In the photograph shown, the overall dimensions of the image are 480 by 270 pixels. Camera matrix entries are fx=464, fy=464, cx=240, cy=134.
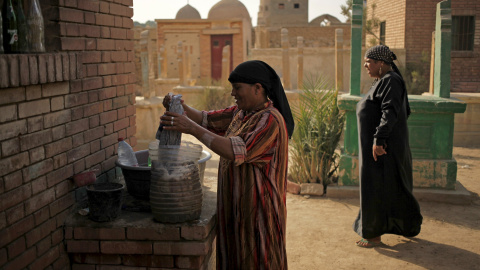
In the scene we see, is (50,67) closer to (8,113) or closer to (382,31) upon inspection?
(8,113)

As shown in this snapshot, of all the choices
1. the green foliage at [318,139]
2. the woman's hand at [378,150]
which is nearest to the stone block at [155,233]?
the woman's hand at [378,150]

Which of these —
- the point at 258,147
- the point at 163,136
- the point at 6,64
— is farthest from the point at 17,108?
the point at 258,147

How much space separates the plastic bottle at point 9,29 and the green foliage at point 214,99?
939 centimetres

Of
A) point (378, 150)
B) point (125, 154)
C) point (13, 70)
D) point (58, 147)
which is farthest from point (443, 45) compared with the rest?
point (13, 70)

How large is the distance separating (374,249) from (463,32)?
13446mm

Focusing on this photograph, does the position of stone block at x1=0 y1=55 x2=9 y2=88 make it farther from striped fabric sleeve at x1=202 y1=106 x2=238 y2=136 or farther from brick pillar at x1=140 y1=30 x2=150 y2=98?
brick pillar at x1=140 y1=30 x2=150 y2=98

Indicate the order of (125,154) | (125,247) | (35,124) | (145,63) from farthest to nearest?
(145,63)
(125,154)
(125,247)
(35,124)

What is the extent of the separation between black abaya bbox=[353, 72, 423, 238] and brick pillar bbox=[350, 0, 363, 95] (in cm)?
173

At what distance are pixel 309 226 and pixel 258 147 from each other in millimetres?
2946

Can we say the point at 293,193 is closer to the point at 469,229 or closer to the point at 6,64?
the point at 469,229

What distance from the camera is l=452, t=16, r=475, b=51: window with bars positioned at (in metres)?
15.4

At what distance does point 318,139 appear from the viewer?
6312 mm

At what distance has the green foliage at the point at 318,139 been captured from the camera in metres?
6.34

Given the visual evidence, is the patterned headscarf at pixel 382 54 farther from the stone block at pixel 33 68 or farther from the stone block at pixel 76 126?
the stone block at pixel 33 68
